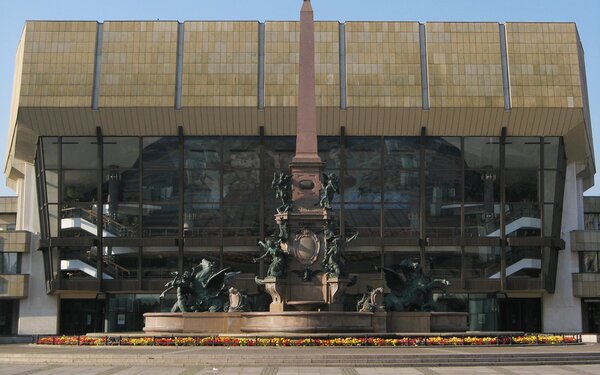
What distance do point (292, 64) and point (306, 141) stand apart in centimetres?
2164

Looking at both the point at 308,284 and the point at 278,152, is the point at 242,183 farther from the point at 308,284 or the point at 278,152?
the point at 308,284

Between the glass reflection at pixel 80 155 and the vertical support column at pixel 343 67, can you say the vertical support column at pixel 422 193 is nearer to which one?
the vertical support column at pixel 343 67

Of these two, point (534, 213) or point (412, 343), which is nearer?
point (412, 343)

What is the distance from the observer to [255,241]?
66.6 meters

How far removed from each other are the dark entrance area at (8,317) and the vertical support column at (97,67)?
18.4 metres

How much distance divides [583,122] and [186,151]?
1106 inches

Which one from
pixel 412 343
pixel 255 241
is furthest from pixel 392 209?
pixel 412 343

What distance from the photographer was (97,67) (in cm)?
6638

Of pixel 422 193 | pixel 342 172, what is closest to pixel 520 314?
pixel 422 193

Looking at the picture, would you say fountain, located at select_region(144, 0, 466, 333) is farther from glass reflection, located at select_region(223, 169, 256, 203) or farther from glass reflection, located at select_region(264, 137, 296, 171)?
glass reflection, located at select_region(223, 169, 256, 203)

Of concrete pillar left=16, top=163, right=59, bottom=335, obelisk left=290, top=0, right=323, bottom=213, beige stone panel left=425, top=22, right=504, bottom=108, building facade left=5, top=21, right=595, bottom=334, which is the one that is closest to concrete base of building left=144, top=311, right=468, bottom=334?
obelisk left=290, top=0, right=323, bottom=213

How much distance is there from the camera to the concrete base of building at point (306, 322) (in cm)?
3875

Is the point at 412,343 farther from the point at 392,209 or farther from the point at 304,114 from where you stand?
the point at 392,209

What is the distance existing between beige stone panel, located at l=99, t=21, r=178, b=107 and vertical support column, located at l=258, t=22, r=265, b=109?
19.3 feet
